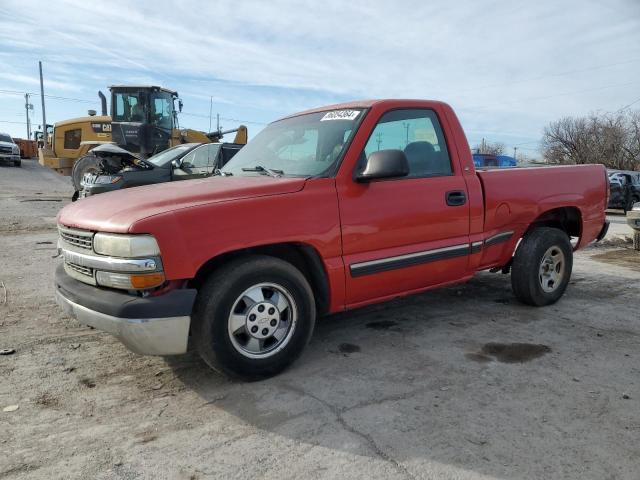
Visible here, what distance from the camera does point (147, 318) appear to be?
289 cm

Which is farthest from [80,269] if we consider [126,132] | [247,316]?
[126,132]

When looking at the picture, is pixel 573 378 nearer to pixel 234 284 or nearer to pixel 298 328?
pixel 298 328

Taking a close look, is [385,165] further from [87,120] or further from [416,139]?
[87,120]

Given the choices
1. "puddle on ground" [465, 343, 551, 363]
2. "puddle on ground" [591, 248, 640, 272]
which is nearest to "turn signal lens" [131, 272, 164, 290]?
"puddle on ground" [465, 343, 551, 363]

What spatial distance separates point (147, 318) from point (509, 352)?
268 cm

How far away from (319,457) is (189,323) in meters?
1.09

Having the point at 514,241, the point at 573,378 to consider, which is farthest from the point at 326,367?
the point at 514,241

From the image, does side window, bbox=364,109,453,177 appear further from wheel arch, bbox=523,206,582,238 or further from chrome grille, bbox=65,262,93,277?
chrome grille, bbox=65,262,93,277

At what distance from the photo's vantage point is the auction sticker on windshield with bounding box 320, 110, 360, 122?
13.1 feet

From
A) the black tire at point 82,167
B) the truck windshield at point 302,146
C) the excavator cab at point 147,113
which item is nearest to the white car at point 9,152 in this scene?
the excavator cab at point 147,113

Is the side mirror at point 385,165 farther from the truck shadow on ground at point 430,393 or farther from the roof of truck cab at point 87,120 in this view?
the roof of truck cab at point 87,120

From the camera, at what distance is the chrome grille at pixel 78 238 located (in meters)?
3.22

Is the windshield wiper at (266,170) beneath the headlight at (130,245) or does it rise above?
above

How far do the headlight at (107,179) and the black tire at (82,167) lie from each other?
13.7 feet
